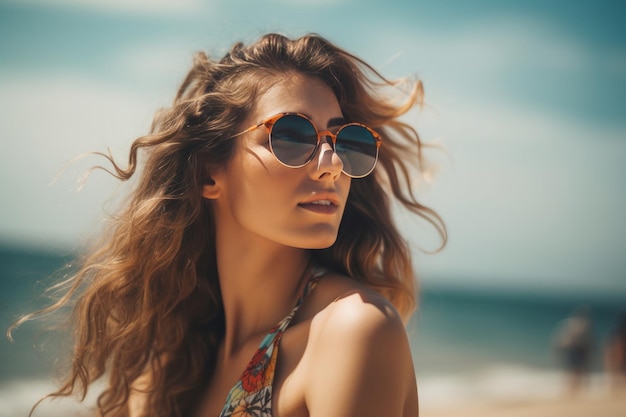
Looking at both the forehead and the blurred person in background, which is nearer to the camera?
the forehead

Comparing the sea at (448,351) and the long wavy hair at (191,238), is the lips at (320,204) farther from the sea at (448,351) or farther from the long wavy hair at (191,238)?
the sea at (448,351)

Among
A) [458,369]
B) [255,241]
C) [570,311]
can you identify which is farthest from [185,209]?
[570,311]

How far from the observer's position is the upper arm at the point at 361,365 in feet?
6.50

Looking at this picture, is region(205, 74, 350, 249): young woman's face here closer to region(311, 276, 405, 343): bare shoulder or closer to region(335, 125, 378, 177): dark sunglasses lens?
region(335, 125, 378, 177): dark sunglasses lens

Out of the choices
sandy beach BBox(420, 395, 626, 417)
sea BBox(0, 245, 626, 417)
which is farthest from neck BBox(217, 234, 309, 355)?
sandy beach BBox(420, 395, 626, 417)

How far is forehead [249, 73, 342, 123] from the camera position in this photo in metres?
2.61

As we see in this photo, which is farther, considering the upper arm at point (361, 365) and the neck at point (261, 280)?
the neck at point (261, 280)

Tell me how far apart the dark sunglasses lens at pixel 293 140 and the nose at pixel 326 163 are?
4cm

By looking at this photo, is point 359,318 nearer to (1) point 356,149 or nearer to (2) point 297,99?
(1) point 356,149

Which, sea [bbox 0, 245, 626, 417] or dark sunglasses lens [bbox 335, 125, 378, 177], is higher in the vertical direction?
dark sunglasses lens [bbox 335, 125, 378, 177]

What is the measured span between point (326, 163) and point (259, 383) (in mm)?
963

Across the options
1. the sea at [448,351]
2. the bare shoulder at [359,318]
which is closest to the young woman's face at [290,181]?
the bare shoulder at [359,318]

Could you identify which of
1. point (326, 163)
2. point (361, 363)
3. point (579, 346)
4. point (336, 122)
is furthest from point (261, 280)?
point (579, 346)

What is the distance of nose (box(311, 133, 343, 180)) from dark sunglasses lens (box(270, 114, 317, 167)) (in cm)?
4
